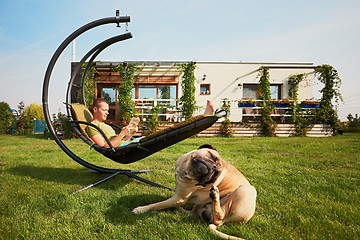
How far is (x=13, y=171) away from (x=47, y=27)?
115 inches

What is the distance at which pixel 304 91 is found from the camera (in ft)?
47.6

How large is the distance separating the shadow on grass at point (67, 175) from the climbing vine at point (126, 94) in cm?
770

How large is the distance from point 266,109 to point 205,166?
1102 cm

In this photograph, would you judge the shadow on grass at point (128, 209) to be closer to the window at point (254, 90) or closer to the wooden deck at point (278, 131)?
the wooden deck at point (278, 131)

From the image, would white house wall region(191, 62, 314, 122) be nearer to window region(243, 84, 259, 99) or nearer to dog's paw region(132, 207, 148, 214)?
window region(243, 84, 259, 99)

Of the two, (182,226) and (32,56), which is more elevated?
(32,56)

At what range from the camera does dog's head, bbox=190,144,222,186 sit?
185 cm

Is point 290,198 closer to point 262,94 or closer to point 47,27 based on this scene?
point 47,27

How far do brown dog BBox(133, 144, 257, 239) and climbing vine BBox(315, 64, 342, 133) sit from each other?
1211 cm

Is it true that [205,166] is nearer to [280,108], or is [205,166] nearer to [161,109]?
[161,109]

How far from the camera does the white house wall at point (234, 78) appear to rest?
46.5 ft

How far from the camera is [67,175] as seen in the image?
13.0 ft

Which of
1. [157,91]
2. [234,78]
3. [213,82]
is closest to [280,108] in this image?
[234,78]

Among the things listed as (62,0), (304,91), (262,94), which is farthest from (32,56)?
(304,91)
